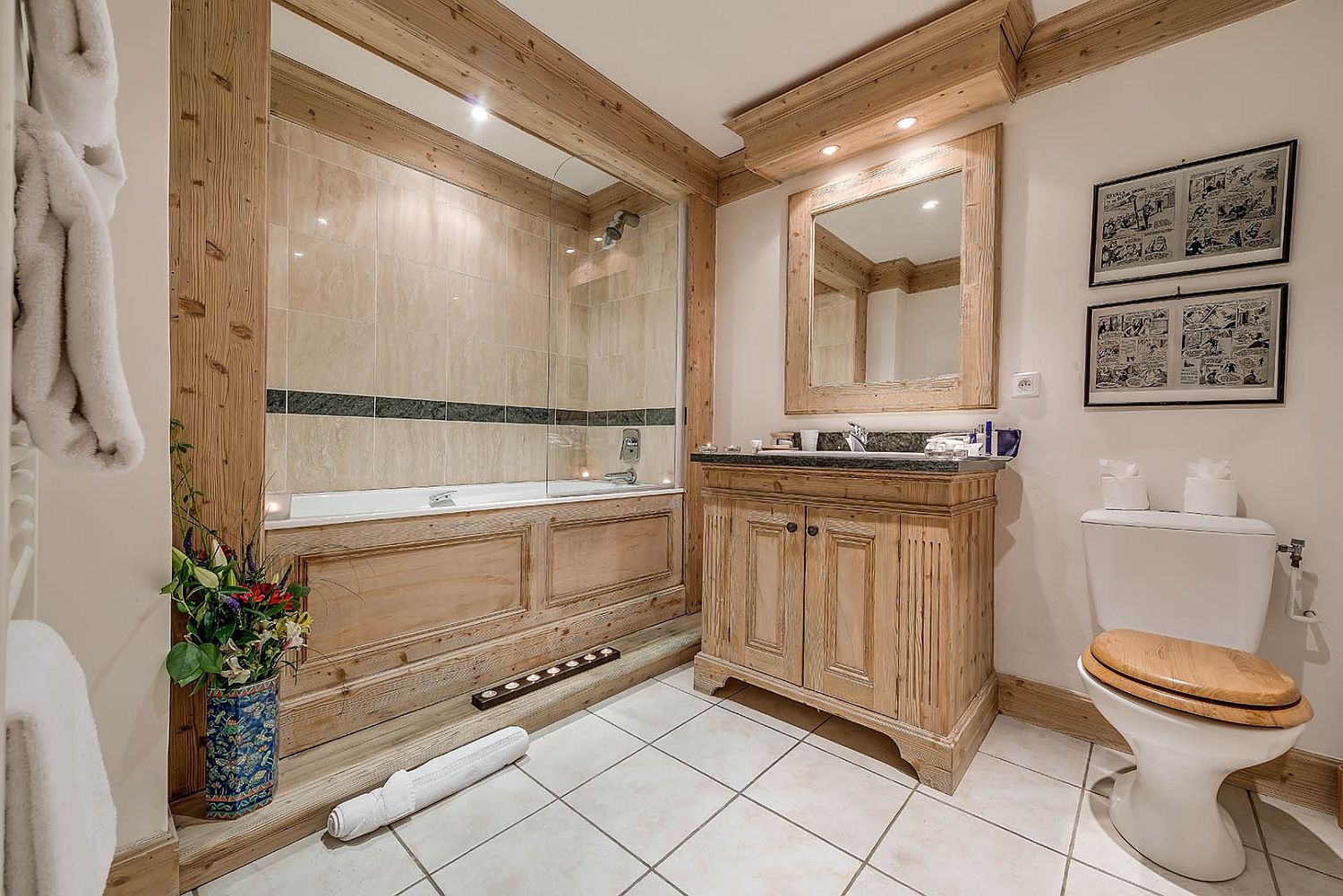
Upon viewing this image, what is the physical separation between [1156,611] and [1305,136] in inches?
57.3

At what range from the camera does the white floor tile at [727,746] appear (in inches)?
68.5

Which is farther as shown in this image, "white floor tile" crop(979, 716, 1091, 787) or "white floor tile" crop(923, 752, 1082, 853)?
"white floor tile" crop(979, 716, 1091, 787)

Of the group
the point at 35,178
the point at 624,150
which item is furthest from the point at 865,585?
the point at 624,150

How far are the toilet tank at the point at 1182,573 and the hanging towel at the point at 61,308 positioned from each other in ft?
7.30

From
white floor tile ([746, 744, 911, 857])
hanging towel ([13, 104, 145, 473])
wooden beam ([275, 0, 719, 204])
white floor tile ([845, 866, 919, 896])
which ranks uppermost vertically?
wooden beam ([275, 0, 719, 204])

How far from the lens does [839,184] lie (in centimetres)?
252

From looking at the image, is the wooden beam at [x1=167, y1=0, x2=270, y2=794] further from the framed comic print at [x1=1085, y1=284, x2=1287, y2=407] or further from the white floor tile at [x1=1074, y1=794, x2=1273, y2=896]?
the framed comic print at [x1=1085, y1=284, x2=1287, y2=407]

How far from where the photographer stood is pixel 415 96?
2553mm

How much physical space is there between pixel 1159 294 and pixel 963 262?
2.03ft

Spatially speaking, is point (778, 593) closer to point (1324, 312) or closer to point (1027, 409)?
point (1027, 409)

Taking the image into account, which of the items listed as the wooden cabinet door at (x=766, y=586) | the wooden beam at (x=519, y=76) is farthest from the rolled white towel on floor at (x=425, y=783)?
the wooden beam at (x=519, y=76)

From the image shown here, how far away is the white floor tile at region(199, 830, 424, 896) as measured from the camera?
49.7 inches

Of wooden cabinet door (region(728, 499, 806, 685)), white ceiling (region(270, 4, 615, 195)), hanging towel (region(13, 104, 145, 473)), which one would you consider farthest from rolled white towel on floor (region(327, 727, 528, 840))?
white ceiling (region(270, 4, 615, 195))

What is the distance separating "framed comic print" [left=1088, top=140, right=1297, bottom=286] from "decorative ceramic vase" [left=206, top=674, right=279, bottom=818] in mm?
2870
